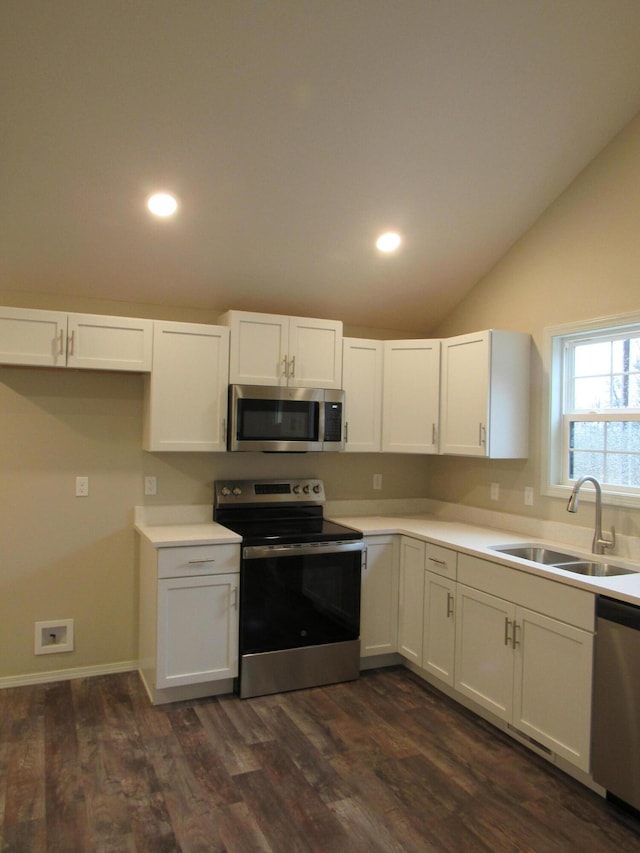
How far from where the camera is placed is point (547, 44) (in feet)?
8.07

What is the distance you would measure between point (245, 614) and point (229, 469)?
37.5 inches

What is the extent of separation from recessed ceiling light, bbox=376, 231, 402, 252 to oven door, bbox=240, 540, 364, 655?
1721 millimetres

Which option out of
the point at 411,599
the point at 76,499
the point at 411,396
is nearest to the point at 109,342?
the point at 76,499

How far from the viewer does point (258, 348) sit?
354cm

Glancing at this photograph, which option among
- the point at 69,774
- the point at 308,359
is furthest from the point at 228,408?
the point at 69,774

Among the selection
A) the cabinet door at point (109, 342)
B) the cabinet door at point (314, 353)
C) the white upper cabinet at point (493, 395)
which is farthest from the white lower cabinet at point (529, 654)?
the cabinet door at point (109, 342)

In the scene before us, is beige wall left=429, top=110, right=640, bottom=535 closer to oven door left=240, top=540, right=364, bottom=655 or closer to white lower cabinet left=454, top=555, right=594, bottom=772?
white lower cabinet left=454, top=555, right=594, bottom=772

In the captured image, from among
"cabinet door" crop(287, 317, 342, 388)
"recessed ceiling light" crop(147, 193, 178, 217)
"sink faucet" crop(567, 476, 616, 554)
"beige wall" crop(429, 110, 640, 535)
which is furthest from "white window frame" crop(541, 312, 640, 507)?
"recessed ceiling light" crop(147, 193, 178, 217)

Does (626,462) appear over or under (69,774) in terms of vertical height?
over

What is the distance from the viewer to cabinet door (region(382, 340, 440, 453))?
379 centimetres

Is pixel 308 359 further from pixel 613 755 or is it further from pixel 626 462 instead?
pixel 613 755

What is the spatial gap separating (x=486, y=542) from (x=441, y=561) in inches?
10.2

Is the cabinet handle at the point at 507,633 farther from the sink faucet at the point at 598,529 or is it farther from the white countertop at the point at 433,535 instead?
the sink faucet at the point at 598,529

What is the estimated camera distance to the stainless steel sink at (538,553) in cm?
308
